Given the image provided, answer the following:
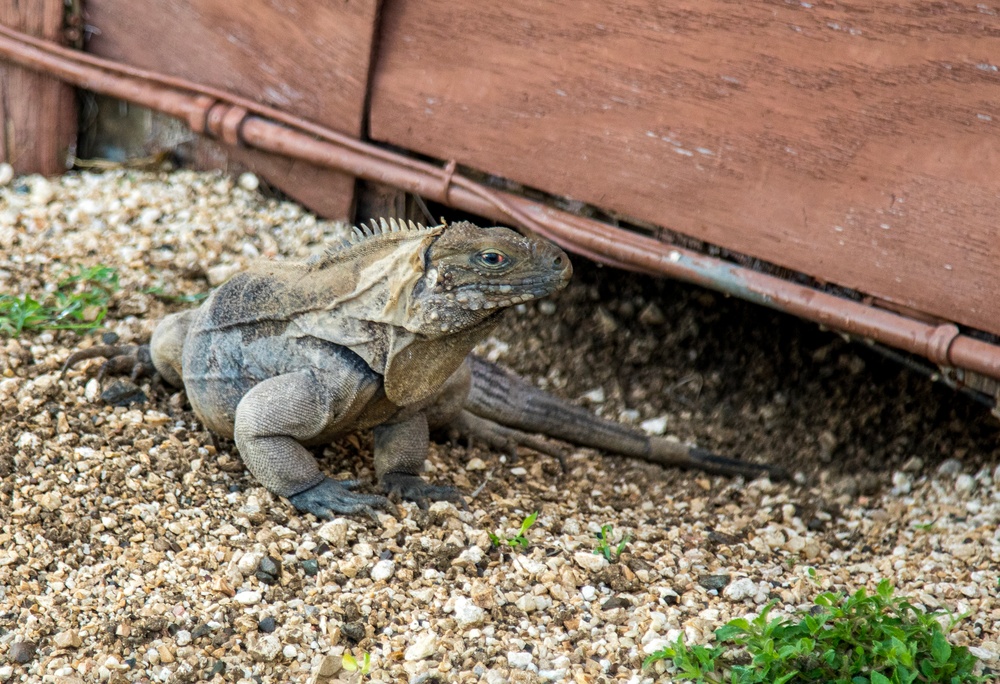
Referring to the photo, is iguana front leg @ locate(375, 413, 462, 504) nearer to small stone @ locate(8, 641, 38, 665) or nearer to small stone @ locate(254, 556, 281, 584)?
small stone @ locate(254, 556, 281, 584)

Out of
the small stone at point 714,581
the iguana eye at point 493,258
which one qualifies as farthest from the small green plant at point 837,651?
the iguana eye at point 493,258

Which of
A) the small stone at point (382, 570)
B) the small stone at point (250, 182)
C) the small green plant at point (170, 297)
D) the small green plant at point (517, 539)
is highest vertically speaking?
the small stone at point (250, 182)

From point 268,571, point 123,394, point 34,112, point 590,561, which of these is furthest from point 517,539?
point 34,112

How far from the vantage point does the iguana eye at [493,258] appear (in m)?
3.78

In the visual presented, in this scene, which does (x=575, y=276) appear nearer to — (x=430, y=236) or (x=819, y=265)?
(x=819, y=265)

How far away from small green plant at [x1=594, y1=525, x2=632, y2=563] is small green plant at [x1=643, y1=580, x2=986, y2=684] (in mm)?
655

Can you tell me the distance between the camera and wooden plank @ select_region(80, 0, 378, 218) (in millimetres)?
5445

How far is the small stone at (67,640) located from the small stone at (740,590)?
211 centimetres

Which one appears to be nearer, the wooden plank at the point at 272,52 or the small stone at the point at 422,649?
the small stone at the point at 422,649

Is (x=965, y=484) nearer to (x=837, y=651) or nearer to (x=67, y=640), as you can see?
(x=837, y=651)

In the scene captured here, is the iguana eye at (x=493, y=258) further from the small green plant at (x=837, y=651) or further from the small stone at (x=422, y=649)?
the small green plant at (x=837, y=651)

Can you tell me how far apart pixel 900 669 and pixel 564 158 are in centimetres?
284

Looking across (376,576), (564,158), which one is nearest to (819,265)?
(564,158)

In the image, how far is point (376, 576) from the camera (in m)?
3.69
